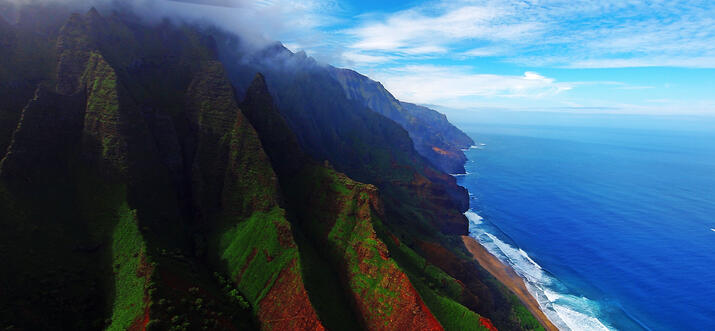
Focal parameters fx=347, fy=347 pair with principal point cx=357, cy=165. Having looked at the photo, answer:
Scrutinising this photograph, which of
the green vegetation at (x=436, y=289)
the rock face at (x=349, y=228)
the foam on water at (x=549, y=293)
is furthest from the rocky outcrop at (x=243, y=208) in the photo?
the foam on water at (x=549, y=293)

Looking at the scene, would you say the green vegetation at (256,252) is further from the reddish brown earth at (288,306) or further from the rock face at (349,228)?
the rock face at (349,228)

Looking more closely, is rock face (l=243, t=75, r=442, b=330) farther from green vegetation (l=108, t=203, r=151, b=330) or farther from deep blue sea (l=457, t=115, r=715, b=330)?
deep blue sea (l=457, t=115, r=715, b=330)

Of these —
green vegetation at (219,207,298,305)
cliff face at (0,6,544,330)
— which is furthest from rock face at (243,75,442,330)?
green vegetation at (219,207,298,305)

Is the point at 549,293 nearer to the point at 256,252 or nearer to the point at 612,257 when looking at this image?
the point at 612,257

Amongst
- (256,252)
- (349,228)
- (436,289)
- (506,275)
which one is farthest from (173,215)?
(506,275)

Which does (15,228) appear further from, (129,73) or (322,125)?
(322,125)

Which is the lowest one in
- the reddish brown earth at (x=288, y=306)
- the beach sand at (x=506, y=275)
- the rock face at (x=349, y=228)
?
the beach sand at (x=506, y=275)

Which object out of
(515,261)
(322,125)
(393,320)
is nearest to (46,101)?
(393,320)
